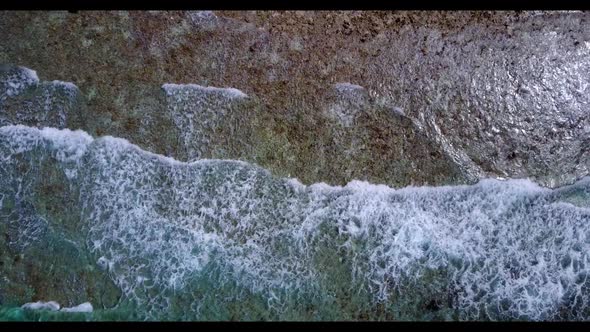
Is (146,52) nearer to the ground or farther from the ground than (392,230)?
farther from the ground

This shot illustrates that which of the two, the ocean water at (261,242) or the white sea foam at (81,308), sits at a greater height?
the ocean water at (261,242)

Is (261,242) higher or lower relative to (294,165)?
lower

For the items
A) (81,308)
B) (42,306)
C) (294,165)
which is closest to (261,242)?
(294,165)

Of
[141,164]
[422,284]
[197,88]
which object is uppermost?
[197,88]

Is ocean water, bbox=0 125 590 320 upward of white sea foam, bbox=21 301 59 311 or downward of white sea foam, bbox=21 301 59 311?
upward

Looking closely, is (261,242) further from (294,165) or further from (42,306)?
(42,306)

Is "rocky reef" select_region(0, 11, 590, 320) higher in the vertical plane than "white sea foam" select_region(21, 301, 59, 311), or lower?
higher
